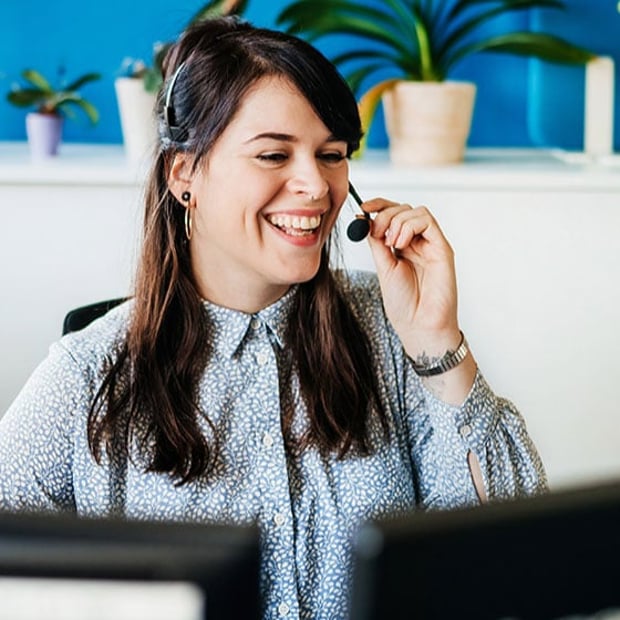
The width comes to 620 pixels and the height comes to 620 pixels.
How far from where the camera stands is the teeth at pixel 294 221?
1.34 metres

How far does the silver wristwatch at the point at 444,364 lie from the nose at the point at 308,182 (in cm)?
24

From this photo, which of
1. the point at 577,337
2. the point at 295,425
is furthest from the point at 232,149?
the point at 577,337

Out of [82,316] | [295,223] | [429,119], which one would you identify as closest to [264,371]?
[295,223]

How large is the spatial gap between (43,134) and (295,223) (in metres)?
1.16

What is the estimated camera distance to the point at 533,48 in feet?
7.45

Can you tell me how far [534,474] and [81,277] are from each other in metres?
1.14

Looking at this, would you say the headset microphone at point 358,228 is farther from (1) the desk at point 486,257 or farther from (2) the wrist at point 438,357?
(1) the desk at point 486,257

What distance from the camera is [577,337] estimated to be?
2.26 m

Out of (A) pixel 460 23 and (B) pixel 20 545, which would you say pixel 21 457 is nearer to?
(B) pixel 20 545

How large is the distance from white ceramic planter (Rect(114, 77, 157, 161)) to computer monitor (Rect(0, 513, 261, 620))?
191cm

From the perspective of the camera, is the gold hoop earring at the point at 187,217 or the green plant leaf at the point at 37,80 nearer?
the gold hoop earring at the point at 187,217

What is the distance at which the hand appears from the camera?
4.60 feet

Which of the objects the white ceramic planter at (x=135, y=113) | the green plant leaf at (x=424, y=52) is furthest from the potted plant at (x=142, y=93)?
the green plant leaf at (x=424, y=52)

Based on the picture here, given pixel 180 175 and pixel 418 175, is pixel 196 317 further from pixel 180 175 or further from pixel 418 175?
pixel 418 175
